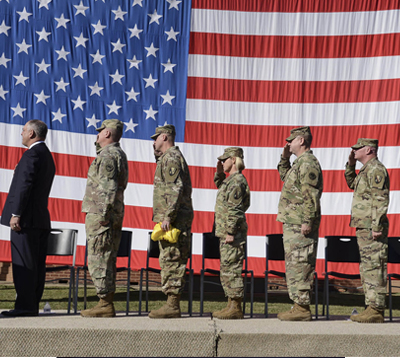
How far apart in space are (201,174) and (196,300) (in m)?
1.74

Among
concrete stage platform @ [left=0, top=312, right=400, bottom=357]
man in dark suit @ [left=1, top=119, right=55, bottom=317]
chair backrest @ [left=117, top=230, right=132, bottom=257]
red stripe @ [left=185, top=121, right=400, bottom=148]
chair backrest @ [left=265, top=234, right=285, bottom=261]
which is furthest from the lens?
red stripe @ [left=185, top=121, right=400, bottom=148]

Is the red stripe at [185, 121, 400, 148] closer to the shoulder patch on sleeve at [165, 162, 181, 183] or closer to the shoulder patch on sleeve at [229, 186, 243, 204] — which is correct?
the shoulder patch on sleeve at [229, 186, 243, 204]

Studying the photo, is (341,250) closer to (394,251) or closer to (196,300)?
(394,251)

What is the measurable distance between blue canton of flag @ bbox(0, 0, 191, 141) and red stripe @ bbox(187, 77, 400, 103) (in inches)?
13.3

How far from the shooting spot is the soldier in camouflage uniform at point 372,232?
4.05 m

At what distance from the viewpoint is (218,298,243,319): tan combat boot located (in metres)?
4.23

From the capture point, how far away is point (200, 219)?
724cm

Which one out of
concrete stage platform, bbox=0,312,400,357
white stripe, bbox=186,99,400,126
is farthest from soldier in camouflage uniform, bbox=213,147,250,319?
Result: white stripe, bbox=186,99,400,126

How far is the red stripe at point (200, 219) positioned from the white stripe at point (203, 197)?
0.07 meters

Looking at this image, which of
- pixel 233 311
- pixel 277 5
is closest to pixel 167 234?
pixel 233 311

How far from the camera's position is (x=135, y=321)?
375 cm

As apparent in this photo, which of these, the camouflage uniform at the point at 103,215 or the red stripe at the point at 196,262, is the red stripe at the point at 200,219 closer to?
the red stripe at the point at 196,262

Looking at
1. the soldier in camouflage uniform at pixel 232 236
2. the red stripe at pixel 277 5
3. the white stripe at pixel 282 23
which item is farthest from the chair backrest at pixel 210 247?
the red stripe at pixel 277 5

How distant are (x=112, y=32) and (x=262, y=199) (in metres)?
3.20
